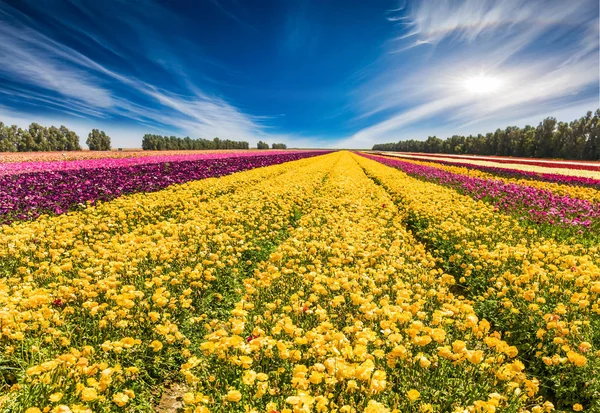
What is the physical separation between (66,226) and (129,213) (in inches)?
65.4

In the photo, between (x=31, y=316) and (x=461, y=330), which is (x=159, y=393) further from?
(x=461, y=330)

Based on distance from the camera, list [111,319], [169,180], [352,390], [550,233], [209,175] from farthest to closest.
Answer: [209,175] → [169,180] → [550,233] → [111,319] → [352,390]

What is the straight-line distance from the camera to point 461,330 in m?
3.36

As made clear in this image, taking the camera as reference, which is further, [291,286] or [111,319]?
[291,286]

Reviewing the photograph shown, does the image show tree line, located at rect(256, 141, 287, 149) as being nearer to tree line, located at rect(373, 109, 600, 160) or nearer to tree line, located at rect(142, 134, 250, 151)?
tree line, located at rect(142, 134, 250, 151)

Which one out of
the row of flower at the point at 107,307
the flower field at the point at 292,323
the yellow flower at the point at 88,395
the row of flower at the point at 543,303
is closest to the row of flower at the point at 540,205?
the flower field at the point at 292,323

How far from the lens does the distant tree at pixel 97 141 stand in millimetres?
88688

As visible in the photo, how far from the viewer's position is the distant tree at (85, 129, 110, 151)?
88688 mm

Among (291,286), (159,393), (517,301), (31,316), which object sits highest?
(31,316)

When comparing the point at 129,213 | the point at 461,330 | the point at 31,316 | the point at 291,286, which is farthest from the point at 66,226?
the point at 461,330

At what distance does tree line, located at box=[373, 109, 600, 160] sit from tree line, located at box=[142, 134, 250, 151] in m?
97.1

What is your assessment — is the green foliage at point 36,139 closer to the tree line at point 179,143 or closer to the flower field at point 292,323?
the tree line at point 179,143

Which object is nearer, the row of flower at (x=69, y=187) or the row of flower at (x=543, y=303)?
the row of flower at (x=543, y=303)

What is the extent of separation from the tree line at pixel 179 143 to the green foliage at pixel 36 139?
28.8 meters
